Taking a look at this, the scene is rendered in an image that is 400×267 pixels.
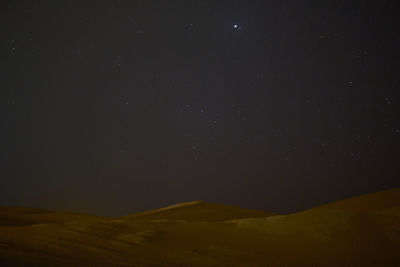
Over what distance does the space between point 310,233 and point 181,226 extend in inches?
279

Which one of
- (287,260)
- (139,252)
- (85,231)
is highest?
(85,231)

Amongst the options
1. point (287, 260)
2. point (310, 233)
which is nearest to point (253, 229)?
point (310, 233)

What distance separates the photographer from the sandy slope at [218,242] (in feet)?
29.1

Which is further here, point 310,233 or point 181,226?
point 181,226

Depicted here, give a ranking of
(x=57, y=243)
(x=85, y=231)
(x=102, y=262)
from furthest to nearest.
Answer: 1. (x=85, y=231)
2. (x=57, y=243)
3. (x=102, y=262)

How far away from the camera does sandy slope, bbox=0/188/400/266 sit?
29.1ft

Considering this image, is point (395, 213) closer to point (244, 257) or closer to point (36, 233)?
point (244, 257)

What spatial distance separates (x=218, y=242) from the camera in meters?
13.4

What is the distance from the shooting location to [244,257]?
11203mm

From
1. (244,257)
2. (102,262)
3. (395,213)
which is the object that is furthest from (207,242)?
(395,213)

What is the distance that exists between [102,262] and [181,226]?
920 centimetres

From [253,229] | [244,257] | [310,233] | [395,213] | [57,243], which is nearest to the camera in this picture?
[57,243]

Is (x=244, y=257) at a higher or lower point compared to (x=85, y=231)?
lower

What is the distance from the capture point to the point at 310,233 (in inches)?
602
